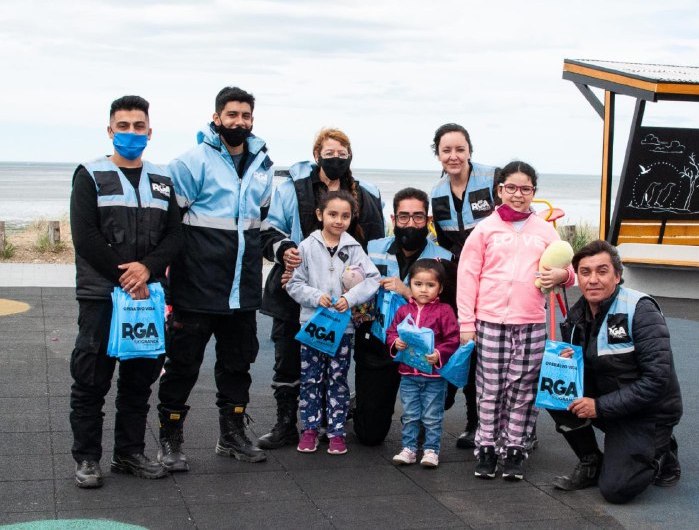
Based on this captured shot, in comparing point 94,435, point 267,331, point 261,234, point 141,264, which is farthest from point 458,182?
point 267,331

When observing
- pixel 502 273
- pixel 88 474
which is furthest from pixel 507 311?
pixel 88 474

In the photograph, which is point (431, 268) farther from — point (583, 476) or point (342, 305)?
point (583, 476)

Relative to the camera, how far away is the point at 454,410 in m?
Answer: 7.35

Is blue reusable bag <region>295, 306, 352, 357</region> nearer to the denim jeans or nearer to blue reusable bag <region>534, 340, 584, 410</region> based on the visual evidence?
the denim jeans

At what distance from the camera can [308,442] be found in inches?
242

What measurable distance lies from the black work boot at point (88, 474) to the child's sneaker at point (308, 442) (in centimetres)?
125

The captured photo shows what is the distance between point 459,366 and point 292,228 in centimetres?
133

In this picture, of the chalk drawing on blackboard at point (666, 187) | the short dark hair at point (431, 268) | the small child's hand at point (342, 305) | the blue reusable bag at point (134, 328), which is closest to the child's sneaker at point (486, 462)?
the short dark hair at point (431, 268)

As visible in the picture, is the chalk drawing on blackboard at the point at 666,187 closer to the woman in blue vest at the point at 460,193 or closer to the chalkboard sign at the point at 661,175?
the chalkboard sign at the point at 661,175

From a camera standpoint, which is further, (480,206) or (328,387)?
(480,206)

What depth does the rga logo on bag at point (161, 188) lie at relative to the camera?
5.40 metres

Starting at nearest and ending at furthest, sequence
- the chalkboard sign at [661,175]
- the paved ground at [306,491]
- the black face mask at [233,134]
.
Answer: the paved ground at [306,491], the black face mask at [233,134], the chalkboard sign at [661,175]

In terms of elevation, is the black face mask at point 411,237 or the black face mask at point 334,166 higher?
the black face mask at point 334,166

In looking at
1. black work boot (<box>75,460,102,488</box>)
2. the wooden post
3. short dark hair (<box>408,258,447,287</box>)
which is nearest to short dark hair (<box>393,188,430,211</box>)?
short dark hair (<box>408,258,447,287</box>)
